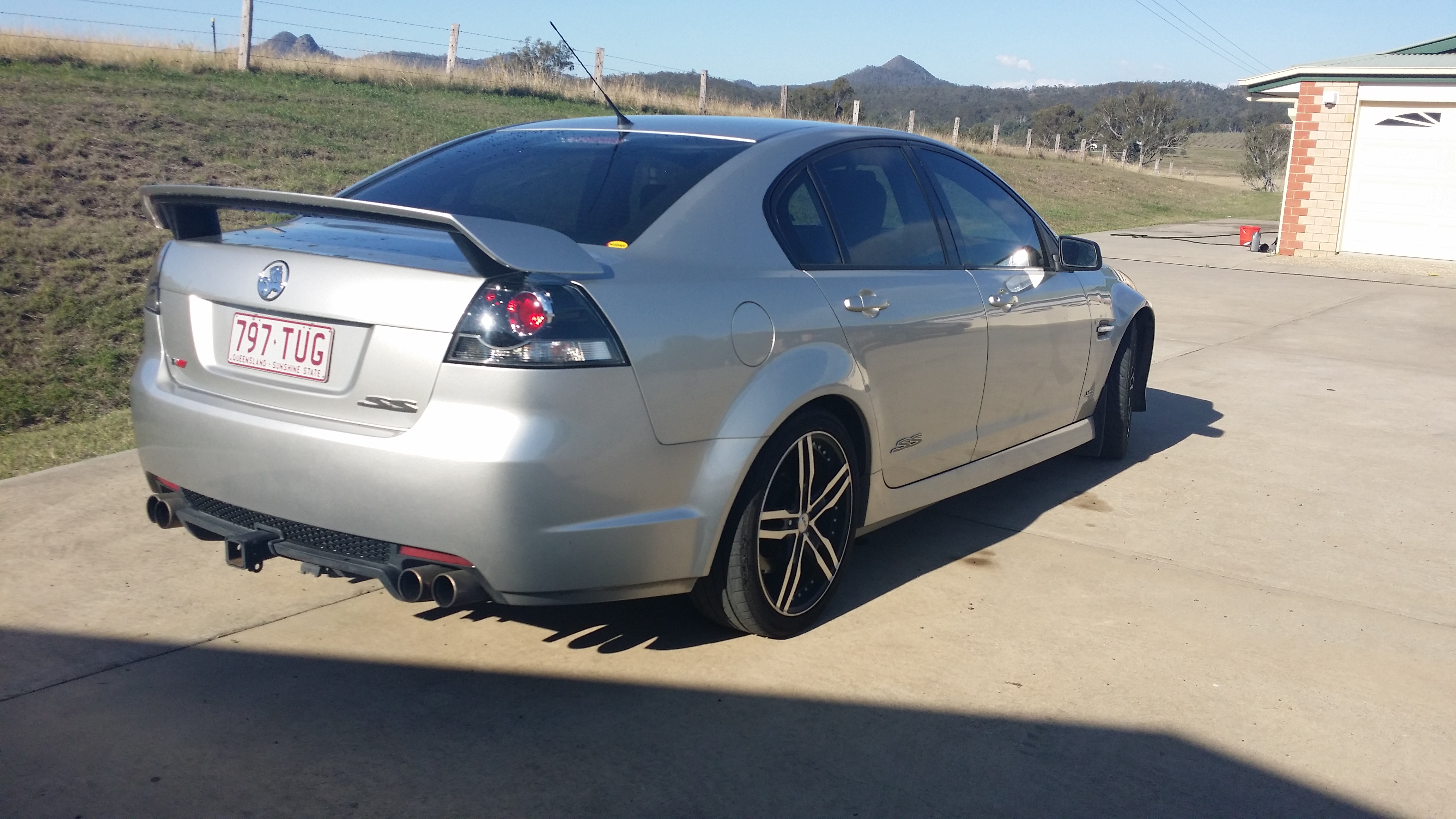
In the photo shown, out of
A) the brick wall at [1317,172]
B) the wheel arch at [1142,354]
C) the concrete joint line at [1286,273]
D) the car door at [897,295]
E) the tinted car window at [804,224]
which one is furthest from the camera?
the brick wall at [1317,172]

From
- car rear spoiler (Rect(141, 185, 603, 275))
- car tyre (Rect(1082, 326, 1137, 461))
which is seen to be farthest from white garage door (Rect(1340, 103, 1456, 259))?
→ car rear spoiler (Rect(141, 185, 603, 275))

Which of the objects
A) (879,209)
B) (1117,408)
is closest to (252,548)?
(879,209)

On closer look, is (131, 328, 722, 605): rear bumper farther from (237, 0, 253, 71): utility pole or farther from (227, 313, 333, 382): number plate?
(237, 0, 253, 71): utility pole

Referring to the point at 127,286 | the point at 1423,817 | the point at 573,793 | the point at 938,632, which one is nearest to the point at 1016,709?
the point at 938,632

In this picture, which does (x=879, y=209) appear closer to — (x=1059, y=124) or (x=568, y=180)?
(x=568, y=180)

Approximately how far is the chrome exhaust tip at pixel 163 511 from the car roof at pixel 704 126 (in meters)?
1.80

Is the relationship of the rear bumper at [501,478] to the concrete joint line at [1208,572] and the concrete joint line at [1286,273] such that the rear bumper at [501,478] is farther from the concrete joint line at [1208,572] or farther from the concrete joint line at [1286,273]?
the concrete joint line at [1286,273]

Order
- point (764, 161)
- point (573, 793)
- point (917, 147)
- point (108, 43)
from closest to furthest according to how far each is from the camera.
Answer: point (573, 793)
point (764, 161)
point (917, 147)
point (108, 43)

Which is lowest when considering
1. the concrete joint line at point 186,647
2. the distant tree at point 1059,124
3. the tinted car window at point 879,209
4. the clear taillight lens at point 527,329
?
the concrete joint line at point 186,647

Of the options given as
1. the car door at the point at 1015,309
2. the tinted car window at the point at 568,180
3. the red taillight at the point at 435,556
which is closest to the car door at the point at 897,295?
the car door at the point at 1015,309

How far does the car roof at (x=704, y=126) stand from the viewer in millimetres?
4145

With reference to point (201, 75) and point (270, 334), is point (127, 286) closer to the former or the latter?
point (270, 334)

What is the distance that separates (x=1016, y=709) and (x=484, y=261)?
6.28 ft

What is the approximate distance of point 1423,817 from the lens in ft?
9.81
